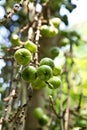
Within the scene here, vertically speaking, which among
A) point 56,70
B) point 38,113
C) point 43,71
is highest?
point 38,113

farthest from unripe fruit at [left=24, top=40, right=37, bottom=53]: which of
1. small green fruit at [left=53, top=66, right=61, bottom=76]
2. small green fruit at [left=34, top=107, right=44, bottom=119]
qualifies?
small green fruit at [left=34, top=107, right=44, bottom=119]

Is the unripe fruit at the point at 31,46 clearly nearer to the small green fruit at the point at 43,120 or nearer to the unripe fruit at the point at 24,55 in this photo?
the unripe fruit at the point at 24,55

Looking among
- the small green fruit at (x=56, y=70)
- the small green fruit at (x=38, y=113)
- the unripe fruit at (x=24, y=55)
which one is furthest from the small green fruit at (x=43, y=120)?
the unripe fruit at (x=24, y=55)

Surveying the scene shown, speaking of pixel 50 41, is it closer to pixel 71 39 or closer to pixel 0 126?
pixel 71 39

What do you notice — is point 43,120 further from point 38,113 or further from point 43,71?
point 43,71

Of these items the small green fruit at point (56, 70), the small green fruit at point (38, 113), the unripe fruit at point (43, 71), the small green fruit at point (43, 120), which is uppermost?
the small green fruit at point (38, 113)

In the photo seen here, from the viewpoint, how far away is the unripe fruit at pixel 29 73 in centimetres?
116

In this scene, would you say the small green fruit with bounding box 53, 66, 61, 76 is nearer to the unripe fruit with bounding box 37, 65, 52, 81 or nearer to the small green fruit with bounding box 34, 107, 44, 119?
the unripe fruit with bounding box 37, 65, 52, 81

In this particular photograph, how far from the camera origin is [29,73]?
1151 mm

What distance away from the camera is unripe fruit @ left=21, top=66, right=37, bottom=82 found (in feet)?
3.81

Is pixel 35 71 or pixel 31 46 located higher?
pixel 31 46

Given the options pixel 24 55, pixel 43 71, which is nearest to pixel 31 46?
pixel 24 55

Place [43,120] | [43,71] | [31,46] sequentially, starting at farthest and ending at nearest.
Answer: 1. [43,120]
2. [31,46]
3. [43,71]

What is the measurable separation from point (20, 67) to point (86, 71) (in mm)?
2425
